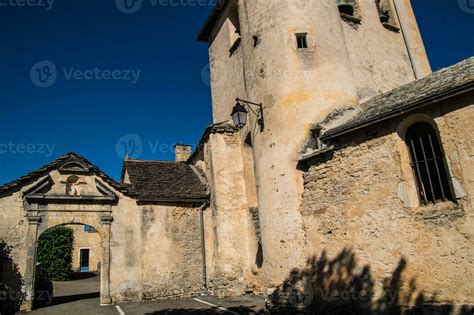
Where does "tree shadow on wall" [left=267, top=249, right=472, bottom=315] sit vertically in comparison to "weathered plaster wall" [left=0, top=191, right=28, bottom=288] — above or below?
below

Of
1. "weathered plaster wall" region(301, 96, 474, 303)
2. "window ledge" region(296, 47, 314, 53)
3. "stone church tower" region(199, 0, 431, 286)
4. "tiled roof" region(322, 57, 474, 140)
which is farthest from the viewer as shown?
"window ledge" region(296, 47, 314, 53)

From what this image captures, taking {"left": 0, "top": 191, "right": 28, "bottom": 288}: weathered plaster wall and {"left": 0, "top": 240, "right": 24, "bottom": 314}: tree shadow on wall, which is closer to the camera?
{"left": 0, "top": 240, "right": 24, "bottom": 314}: tree shadow on wall

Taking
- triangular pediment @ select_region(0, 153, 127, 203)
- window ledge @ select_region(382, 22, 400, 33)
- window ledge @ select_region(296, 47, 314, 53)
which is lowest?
triangular pediment @ select_region(0, 153, 127, 203)

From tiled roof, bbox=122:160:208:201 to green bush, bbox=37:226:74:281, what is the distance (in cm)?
1215

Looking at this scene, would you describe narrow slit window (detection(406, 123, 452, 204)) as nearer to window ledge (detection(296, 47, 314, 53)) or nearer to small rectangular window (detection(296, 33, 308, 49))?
window ledge (detection(296, 47, 314, 53))

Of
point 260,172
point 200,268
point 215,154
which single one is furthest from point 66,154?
point 260,172

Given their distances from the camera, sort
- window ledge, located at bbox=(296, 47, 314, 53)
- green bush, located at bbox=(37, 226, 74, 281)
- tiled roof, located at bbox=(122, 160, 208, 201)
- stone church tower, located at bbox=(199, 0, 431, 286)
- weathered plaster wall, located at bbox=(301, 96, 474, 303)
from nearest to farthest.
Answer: weathered plaster wall, located at bbox=(301, 96, 474, 303) → stone church tower, located at bbox=(199, 0, 431, 286) → window ledge, located at bbox=(296, 47, 314, 53) → tiled roof, located at bbox=(122, 160, 208, 201) → green bush, located at bbox=(37, 226, 74, 281)

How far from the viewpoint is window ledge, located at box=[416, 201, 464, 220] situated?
670 centimetres

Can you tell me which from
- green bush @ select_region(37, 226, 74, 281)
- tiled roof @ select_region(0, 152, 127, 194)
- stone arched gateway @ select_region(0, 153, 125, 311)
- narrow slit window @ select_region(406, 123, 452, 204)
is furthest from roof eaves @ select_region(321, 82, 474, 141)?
A: green bush @ select_region(37, 226, 74, 281)

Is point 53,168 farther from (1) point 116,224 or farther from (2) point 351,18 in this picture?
(2) point 351,18

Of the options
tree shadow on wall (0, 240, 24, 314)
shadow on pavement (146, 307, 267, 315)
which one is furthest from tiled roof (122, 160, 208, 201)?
shadow on pavement (146, 307, 267, 315)

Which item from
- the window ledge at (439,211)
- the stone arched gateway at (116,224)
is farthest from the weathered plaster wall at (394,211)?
the stone arched gateway at (116,224)

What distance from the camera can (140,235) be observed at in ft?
44.6

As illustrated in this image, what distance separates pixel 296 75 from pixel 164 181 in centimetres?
810
